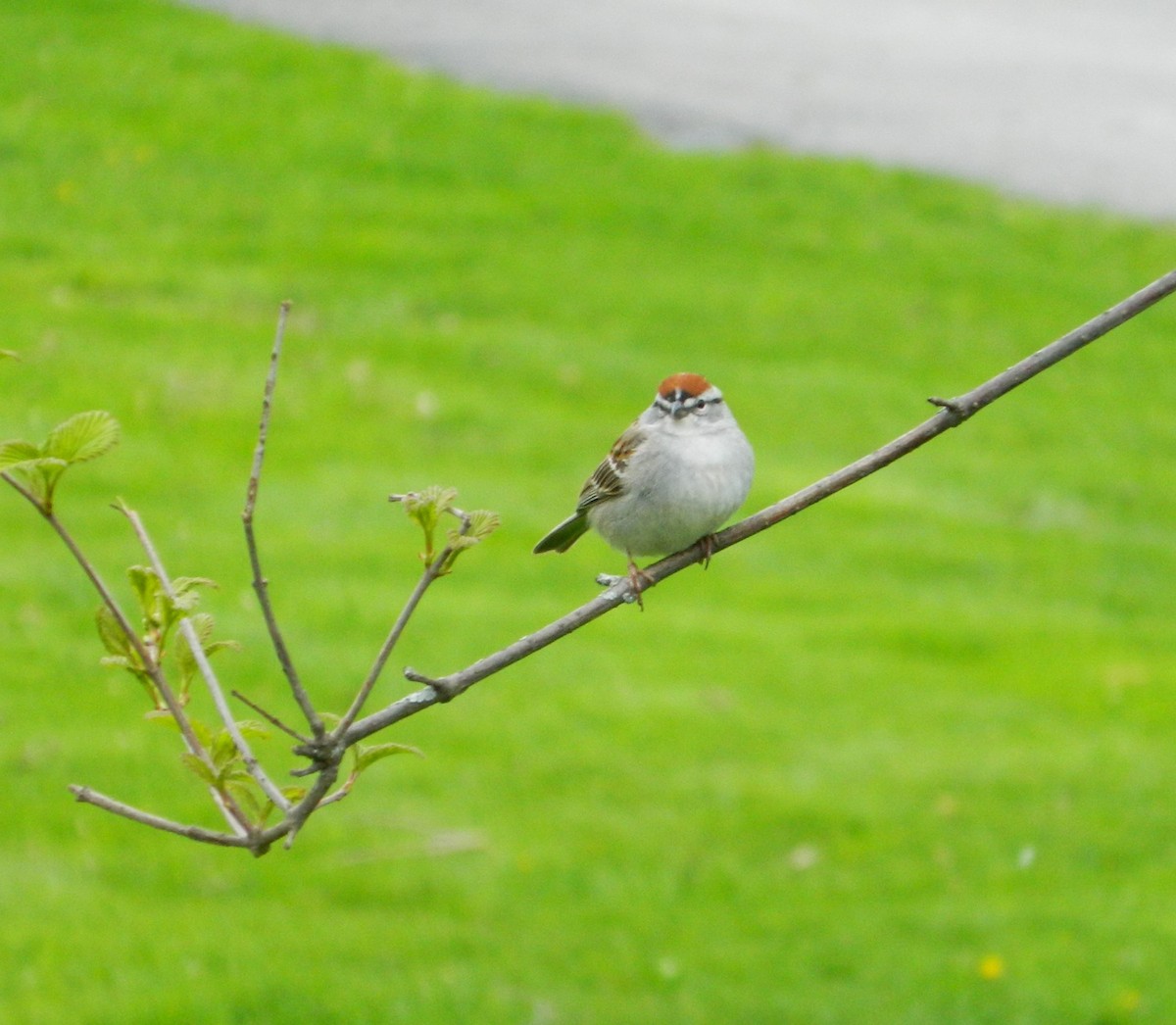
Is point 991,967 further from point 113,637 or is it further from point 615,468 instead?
point 113,637

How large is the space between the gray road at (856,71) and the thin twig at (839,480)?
1532 cm

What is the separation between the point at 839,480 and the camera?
187 centimetres

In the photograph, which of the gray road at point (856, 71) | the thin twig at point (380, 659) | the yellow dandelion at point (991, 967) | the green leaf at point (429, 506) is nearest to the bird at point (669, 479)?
the green leaf at point (429, 506)

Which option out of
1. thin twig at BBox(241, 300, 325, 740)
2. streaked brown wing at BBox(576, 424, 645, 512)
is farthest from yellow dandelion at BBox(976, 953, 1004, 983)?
thin twig at BBox(241, 300, 325, 740)

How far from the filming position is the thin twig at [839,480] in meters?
1.71

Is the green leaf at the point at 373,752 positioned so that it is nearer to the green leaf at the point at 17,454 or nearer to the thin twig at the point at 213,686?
the thin twig at the point at 213,686

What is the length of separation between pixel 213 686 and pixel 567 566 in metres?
8.95

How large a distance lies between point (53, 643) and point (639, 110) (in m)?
10.4

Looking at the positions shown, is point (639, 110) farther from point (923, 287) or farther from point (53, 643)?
point (53, 643)

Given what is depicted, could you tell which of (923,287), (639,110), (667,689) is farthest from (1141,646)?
(639,110)

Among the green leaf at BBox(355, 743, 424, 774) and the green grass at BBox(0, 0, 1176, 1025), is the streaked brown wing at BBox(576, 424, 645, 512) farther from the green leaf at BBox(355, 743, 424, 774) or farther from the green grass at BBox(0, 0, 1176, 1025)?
the green grass at BBox(0, 0, 1176, 1025)

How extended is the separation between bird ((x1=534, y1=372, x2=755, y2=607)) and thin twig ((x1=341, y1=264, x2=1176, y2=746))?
155 centimetres

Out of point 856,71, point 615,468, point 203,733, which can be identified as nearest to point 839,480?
point 203,733

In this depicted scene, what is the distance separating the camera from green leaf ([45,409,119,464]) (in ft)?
5.32
